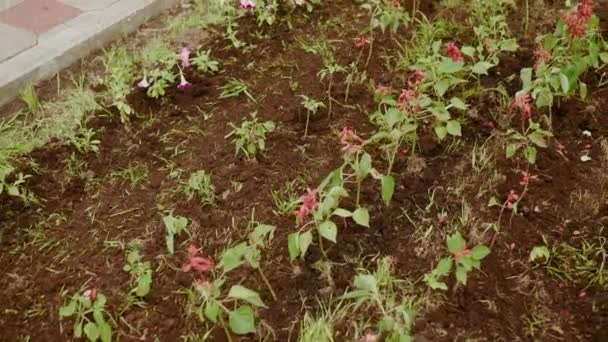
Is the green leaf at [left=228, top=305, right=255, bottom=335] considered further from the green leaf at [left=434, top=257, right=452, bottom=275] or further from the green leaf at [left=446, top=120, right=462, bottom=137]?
the green leaf at [left=446, top=120, right=462, bottom=137]

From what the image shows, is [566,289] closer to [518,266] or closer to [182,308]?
[518,266]

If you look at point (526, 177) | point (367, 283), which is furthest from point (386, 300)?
point (526, 177)

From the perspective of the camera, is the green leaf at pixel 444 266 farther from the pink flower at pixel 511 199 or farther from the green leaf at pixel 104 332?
the green leaf at pixel 104 332

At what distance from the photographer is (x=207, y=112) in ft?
9.04

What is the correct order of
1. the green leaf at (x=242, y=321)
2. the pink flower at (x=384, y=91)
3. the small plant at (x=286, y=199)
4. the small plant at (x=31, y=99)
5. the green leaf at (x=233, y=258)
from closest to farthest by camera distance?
the green leaf at (x=242, y=321) < the green leaf at (x=233, y=258) < the small plant at (x=286, y=199) < the pink flower at (x=384, y=91) < the small plant at (x=31, y=99)

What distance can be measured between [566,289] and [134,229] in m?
1.47

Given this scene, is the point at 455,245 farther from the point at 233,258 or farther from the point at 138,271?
the point at 138,271

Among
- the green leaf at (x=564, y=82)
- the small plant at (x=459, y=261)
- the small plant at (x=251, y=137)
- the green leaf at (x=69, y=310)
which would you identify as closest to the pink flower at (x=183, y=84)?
the small plant at (x=251, y=137)

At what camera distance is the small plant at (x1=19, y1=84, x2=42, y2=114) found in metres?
2.78

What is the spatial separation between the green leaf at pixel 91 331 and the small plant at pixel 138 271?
184 mm

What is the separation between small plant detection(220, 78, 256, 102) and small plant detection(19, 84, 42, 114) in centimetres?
81

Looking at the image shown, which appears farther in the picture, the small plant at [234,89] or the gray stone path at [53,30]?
the gray stone path at [53,30]

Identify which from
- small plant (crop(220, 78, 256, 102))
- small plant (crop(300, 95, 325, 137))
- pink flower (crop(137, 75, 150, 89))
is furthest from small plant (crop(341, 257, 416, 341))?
pink flower (crop(137, 75, 150, 89))

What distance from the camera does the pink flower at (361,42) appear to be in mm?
2910
